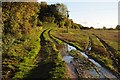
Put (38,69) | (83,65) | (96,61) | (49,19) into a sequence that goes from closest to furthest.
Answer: (38,69) → (83,65) → (96,61) → (49,19)

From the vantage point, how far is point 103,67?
2805cm

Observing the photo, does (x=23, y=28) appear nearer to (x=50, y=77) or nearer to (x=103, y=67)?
(x=103, y=67)

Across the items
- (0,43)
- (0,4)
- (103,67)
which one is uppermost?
(0,4)

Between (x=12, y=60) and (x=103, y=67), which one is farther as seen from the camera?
(x=103, y=67)

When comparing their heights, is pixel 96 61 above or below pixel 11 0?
below

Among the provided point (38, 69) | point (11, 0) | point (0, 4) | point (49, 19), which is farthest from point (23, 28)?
point (49, 19)

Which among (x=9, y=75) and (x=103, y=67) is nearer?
(x=9, y=75)

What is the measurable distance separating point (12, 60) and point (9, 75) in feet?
14.0

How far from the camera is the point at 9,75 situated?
2045 cm

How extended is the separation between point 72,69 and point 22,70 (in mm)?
5341

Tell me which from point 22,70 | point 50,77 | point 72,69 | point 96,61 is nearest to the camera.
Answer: point 50,77

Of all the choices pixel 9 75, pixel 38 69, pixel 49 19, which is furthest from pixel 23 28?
pixel 49 19

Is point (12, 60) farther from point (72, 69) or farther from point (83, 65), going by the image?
point (83, 65)

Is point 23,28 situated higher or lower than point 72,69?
higher
